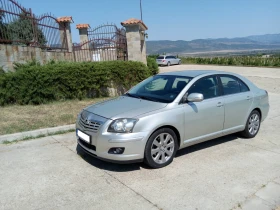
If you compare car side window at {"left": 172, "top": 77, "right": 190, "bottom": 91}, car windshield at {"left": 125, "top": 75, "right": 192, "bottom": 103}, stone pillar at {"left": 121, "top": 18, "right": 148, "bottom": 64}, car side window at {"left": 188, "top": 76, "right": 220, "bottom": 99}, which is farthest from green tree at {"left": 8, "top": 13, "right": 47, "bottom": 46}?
car side window at {"left": 188, "top": 76, "right": 220, "bottom": 99}

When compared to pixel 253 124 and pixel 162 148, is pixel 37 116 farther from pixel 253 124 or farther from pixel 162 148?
pixel 253 124

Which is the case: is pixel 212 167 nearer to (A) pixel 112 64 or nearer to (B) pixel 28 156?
(B) pixel 28 156

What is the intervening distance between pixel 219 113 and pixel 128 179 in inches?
79.0

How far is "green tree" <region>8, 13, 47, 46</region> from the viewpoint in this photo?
8.43 metres

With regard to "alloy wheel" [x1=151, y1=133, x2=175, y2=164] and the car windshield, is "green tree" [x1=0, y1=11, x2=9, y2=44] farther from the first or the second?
"alloy wheel" [x1=151, y1=133, x2=175, y2=164]

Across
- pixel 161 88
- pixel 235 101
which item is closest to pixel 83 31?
pixel 161 88

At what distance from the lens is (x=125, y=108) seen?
3693mm

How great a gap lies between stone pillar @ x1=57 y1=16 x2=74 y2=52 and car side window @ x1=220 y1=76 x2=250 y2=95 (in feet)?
29.9

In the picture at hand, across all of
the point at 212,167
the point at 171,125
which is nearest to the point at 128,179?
the point at 171,125

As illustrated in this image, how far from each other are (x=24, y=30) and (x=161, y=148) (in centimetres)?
779

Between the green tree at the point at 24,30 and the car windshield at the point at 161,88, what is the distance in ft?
19.8

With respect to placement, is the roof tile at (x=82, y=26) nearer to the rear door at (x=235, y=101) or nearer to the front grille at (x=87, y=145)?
the rear door at (x=235, y=101)

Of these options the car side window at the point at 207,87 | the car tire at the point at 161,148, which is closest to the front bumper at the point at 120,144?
the car tire at the point at 161,148

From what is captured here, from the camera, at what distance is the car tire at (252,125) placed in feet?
16.0
